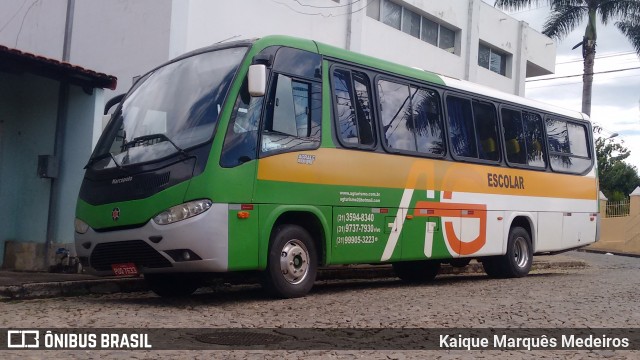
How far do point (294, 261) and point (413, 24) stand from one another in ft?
54.3

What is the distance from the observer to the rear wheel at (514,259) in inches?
515

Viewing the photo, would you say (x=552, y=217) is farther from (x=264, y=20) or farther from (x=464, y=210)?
(x=264, y=20)

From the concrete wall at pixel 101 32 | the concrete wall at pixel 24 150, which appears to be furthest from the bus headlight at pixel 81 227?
the concrete wall at pixel 101 32

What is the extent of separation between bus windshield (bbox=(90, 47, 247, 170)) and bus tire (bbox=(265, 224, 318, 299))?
1500 mm

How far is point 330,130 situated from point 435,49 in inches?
626

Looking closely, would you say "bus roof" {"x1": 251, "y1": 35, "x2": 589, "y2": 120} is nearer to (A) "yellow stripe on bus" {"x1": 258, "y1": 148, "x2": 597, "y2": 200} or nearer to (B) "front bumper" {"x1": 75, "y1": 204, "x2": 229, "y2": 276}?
(A) "yellow stripe on bus" {"x1": 258, "y1": 148, "x2": 597, "y2": 200}

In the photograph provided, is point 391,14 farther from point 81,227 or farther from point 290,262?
point 81,227

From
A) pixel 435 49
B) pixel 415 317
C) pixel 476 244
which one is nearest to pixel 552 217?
pixel 476 244

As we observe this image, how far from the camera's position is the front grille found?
795 cm

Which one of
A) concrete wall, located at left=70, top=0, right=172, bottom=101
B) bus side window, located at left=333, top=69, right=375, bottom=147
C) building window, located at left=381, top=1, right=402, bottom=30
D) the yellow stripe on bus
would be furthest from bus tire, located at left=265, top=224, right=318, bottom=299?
building window, located at left=381, top=1, right=402, bottom=30

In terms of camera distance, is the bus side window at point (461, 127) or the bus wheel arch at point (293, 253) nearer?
the bus wheel arch at point (293, 253)

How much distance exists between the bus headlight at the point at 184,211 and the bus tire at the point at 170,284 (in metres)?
1.68

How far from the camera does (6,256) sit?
39.6 feet

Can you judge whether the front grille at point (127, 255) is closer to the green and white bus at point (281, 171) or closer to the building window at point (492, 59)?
the green and white bus at point (281, 171)
